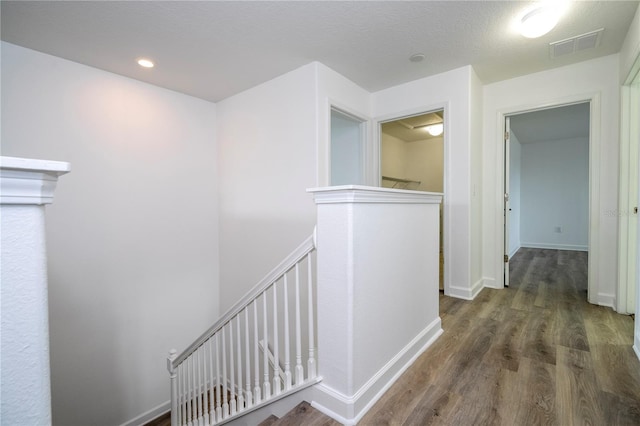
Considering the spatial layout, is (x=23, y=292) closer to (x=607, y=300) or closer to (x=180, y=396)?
(x=180, y=396)

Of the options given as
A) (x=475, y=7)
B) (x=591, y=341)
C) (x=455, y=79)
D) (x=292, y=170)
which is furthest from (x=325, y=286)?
(x=455, y=79)

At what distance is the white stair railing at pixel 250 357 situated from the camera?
5.06ft

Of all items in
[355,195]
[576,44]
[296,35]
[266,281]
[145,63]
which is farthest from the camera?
[145,63]

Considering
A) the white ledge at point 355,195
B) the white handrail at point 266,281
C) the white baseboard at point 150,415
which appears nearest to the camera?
the white ledge at point 355,195

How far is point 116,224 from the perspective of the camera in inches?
123

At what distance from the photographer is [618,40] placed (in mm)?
2438

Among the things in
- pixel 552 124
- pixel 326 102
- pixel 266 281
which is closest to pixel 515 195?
pixel 552 124

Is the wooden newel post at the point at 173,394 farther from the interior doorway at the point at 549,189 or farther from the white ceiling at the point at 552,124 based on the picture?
the interior doorway at the point at 549,189

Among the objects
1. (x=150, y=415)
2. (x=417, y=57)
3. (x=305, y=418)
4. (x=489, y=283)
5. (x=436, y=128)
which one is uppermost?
(x=417, y=57)

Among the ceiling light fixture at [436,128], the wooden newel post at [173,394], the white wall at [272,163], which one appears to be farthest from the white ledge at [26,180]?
the ceiling light fixture at [436,128]

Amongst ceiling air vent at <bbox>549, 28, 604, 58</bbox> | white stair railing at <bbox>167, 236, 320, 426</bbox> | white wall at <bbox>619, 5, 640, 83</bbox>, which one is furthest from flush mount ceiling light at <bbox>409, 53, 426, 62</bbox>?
white stair railing at <bbox>167, 236, 320, 426</bbox>

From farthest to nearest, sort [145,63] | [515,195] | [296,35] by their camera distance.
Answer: [515,195], [145,63], [296,35]

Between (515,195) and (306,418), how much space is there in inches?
253

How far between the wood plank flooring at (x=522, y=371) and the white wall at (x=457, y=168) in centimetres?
39
